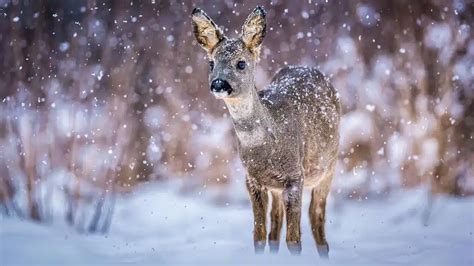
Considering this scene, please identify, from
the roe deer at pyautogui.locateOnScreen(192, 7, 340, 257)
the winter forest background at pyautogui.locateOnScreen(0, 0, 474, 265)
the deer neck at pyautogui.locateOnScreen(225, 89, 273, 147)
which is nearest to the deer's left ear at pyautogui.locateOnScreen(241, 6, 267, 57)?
the roe deer at pyautogui.locateOnScreen(192, 7, 340, 257)

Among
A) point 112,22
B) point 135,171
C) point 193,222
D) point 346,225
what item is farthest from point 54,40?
point 346,225

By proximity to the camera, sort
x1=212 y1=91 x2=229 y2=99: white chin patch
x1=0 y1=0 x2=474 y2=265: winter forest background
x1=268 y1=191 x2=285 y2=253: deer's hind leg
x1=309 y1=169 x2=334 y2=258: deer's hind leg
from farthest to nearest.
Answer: x1=0 y1=0 x2=474 y2=265: winter forest background
x1=309 y1=169 x2=334 y2=258: deer's hind leg
x1=268 y1=191 x2=285 y2=253: deer's hind leg
x1=212 y1=91 x2=229 y2=99: white chin patch

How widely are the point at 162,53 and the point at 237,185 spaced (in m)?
2.09

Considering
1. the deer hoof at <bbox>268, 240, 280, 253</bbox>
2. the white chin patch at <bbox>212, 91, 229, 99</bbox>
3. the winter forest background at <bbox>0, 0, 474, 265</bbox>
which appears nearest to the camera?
the white chin patch at <bbox>212, 91, 229, 99</bbox>

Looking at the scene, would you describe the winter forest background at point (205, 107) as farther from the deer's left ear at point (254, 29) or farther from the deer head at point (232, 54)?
the deer's left ear at point (254, 29)

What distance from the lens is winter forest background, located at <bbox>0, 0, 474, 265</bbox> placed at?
726cm

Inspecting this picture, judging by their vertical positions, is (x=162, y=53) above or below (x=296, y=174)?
above

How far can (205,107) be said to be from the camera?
878cm

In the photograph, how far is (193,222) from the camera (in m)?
7.81

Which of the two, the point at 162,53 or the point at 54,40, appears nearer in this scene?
the point at 54,40

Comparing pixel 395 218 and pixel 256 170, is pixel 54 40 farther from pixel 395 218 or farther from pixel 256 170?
pixel 395 218

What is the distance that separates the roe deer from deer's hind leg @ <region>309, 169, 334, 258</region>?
11.2 inches

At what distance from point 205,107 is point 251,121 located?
11.5 ft

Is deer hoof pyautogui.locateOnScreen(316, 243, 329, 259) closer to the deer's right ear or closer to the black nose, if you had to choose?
the black nose
